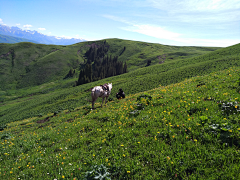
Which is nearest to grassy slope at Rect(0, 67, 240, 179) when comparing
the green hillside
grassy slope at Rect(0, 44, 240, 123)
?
grassy slope at Rect(0, 44, 240, 123)

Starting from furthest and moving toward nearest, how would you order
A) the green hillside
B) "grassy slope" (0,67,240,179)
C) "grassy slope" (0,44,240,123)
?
the green hillside, "grassy slope" (0,44,240,123), "grassy slope" (0,67,240,179)

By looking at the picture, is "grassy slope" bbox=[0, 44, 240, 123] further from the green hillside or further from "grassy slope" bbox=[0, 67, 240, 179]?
the green hillside

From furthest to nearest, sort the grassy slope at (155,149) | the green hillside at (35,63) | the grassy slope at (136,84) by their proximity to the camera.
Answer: the green hillside at (35,63) → the grassy slope at (136,84) → the grassy slope at (155,149)

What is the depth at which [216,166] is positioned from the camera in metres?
4.01

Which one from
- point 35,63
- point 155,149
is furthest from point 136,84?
point 35,63

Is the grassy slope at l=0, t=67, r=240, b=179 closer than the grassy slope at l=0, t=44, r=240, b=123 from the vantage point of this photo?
Yes

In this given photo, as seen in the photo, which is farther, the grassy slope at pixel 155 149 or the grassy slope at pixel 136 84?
the grassy slope at pixel 136 84

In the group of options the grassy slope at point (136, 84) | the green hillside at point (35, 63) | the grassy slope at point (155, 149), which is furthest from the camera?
the green hillside at point (35, 63)

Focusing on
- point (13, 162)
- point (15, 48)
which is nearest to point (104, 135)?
point (13, 162)

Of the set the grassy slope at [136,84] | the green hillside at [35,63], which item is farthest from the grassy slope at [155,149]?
the green hillside at [35,63]

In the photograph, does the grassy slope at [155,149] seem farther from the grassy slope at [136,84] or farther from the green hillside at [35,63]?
the green hillside at [35,63]

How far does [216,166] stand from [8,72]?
7312 inches

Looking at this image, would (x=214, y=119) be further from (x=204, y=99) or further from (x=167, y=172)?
(x=167, y=172)

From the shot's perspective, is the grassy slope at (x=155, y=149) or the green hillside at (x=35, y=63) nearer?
the grassy slope at (x=155, y=149)
